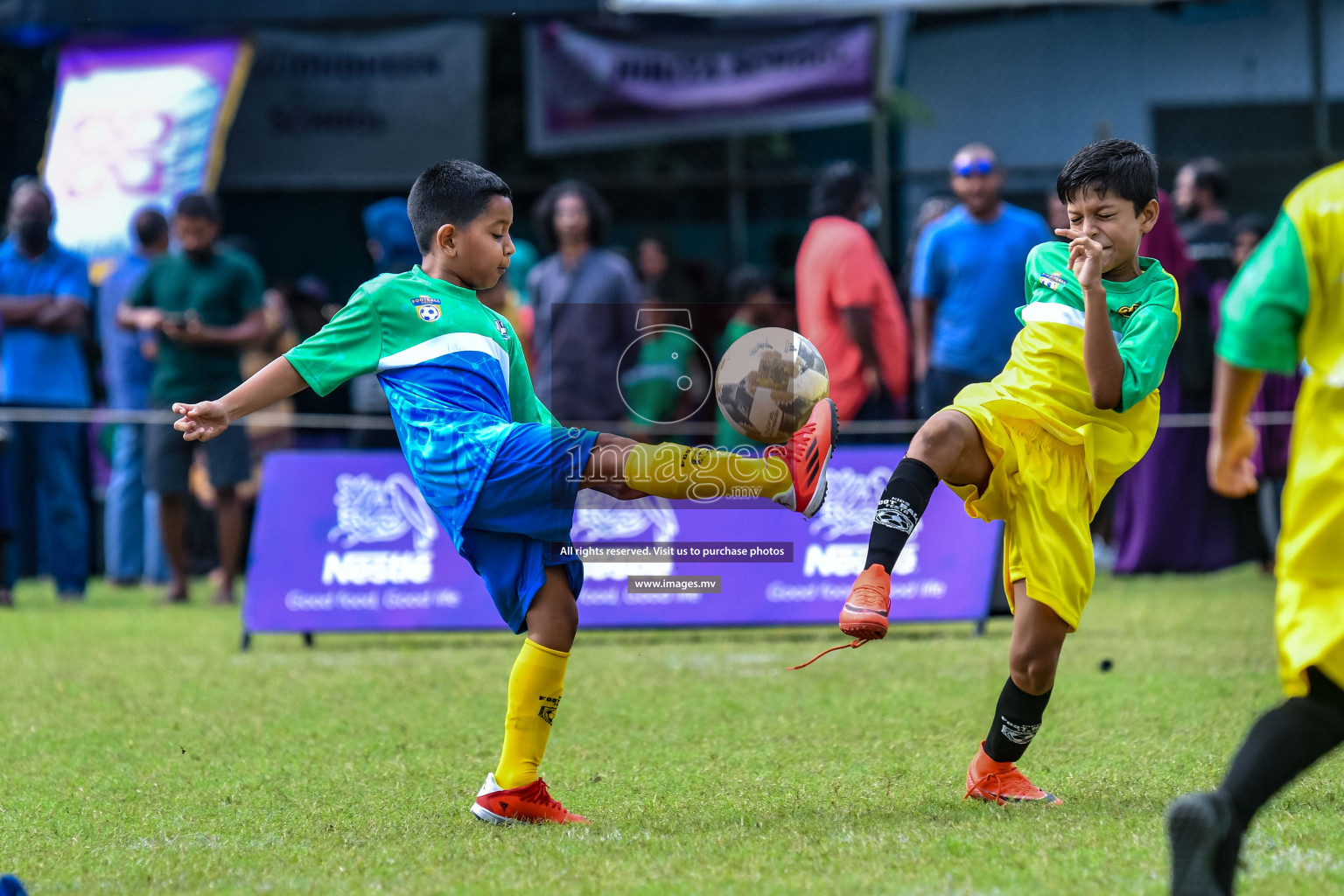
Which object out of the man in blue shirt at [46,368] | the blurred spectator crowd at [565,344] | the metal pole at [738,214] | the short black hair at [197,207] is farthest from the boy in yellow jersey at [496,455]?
the metal pole at [738,214]

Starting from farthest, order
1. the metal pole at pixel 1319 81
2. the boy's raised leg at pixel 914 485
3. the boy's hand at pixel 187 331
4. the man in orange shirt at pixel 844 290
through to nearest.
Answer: the metal pole at pixel 1319 81, the boy's hand at pixel 187 331, the man in orange shirt at pixel 844 290, the boy's raised leg at pixel 914 485

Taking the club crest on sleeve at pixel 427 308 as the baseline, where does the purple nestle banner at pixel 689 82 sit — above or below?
above

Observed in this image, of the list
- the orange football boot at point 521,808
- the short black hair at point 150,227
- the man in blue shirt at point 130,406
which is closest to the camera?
the orange football boot at point 521,808

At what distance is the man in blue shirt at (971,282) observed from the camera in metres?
8.62

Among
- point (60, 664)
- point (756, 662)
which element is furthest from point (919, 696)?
point (60, 664)

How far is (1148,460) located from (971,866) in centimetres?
706

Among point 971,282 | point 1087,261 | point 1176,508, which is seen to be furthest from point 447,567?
point 1176,508

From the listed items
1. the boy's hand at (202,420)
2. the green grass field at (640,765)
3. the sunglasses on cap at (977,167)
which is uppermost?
the sunglasses on cap at (977,167)

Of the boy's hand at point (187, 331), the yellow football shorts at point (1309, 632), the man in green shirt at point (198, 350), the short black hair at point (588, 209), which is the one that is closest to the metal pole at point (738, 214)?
the short black hair at point (588, 209)

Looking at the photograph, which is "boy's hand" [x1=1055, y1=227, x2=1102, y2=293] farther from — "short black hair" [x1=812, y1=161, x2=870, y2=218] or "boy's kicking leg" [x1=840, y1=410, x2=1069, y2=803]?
"short black hair" [x1=812, y1=161, x2=870, y2=218]

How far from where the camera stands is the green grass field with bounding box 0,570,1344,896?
136 inches

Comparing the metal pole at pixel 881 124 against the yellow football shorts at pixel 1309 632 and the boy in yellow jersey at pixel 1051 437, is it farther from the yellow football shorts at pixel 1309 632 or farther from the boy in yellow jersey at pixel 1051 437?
the yellow football shorts at pixel 1309 632

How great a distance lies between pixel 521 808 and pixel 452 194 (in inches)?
60.1

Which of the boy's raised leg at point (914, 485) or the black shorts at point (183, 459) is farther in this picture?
the black shorts at point (183, 459)
